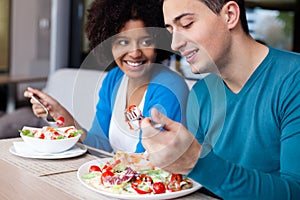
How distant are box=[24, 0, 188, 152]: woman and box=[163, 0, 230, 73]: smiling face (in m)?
0.22

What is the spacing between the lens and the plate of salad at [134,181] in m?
0.99

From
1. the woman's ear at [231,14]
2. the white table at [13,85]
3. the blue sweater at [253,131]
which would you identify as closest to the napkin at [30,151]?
the blue sweater at [253,131]

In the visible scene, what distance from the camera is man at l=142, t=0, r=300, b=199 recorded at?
36.9 inches

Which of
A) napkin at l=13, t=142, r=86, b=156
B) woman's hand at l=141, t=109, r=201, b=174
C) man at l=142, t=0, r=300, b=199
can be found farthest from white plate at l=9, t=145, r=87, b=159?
woman's hand at l=141, t=109, r=201, b=174

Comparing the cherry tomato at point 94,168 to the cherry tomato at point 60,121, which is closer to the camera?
the cherry tomato at point 94,168

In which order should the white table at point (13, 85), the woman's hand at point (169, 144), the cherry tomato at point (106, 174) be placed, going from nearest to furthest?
the woman's hand at point (169, 144) < the cherry tomato at point (106, 174) < the white table at point (13, 85)

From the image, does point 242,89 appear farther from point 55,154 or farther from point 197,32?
point 55,154

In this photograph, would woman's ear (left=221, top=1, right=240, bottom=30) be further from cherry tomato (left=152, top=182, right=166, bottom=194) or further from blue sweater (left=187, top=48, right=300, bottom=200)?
cherry tomato (left=152, top=182, right=166, bottom=194)

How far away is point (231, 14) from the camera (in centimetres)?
109

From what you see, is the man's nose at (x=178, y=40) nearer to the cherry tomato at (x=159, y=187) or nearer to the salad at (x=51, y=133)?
the cherry tomato at (x=159, y=187)

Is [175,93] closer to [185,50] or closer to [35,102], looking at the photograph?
[185,50]

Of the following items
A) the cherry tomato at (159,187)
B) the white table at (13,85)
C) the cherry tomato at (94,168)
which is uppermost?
the cherry tomato at (159,187)

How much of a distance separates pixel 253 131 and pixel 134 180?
313mm

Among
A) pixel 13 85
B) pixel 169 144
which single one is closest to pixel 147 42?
pixel 169 144
